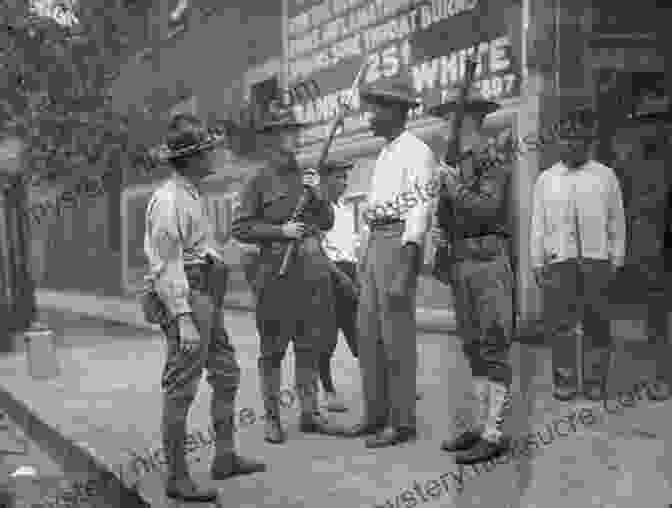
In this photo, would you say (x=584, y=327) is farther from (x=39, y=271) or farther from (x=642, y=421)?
(x=39, y=271)

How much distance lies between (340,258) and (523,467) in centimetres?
263

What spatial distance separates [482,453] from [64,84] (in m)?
7.33

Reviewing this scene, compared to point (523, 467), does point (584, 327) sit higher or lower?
higher

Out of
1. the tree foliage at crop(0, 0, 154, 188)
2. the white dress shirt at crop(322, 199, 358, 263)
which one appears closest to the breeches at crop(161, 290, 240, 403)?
the white dress shirt at crop(322, 199, 358, 263)

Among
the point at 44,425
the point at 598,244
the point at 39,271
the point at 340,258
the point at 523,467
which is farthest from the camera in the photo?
the point at 39,271

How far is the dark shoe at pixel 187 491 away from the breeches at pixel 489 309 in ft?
5.45

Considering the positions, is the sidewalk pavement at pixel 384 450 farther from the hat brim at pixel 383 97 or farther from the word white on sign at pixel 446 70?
the word white on sign at pixel 446 70

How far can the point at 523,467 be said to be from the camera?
405 cm

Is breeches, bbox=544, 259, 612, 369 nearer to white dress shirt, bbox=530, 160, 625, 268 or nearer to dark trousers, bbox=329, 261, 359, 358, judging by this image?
white dress shirt, bbox=530, 160, 625, 268

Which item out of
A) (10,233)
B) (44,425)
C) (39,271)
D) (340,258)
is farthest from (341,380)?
(39,271)

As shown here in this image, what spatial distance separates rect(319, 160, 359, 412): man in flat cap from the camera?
6.00m

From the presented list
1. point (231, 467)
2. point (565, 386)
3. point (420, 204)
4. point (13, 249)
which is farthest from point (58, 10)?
point (565, 386)

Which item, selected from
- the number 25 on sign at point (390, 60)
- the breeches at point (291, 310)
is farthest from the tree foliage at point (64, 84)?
the breeches at point (291, 310)

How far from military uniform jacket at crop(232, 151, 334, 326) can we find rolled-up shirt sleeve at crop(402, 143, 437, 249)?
766 mm
